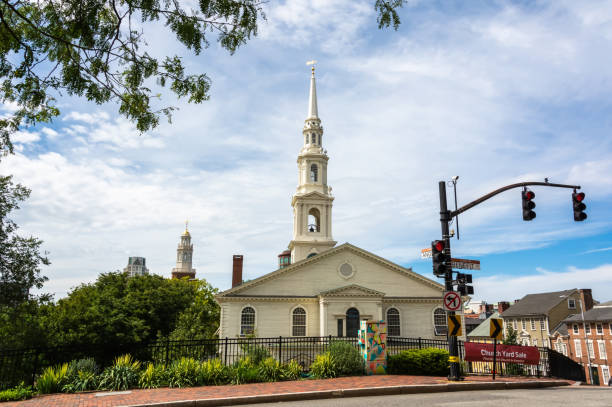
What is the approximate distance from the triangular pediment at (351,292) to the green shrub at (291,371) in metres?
18.9

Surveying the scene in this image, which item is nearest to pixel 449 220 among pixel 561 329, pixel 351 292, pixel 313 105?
pixel 351 292

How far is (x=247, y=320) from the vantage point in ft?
112

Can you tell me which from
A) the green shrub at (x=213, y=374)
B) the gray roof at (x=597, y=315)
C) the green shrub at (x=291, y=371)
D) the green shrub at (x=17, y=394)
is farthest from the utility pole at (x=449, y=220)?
the gray roof at (x=597, y=315)

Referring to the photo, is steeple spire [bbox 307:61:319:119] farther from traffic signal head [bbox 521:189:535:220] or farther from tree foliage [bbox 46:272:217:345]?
traffic signal head [bbox 521:189:535:220]

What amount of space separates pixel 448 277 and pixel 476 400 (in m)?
4.31

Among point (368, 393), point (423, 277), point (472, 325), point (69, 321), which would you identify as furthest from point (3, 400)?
point (472, 325)

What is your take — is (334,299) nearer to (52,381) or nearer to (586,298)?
(52,381)

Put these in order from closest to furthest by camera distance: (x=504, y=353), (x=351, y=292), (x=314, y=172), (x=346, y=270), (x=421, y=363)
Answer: (x=504, y=353), (x=421, y=363), (x=351, y=292), (x=346, y=270), (x=314, y=172)

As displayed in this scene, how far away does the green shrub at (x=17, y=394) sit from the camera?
11508 millimetres

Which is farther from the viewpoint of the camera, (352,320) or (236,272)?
(236,272)

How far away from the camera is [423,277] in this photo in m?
36.8

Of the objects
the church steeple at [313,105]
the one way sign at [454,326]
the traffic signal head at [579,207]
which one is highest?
the church steeple at [313,105]

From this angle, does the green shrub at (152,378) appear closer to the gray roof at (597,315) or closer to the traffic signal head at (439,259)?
the traffic signal head at (439,259)

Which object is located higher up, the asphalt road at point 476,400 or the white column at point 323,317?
the white column at point 323,317
